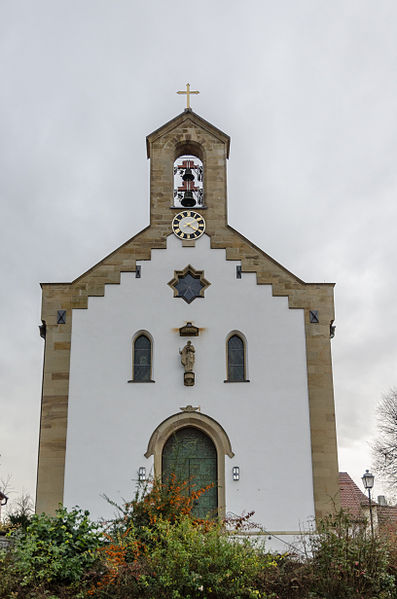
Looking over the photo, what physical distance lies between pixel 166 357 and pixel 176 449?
2425 mm

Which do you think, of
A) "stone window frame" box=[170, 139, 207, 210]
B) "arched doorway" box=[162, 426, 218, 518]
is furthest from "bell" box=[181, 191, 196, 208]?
"arched doorway" box=[162, 426, 218, 518]

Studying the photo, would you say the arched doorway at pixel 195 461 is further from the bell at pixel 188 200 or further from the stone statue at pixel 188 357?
the bell at pixel 188 200

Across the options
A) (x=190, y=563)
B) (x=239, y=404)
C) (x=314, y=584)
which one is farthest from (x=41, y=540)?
(x=239, y=404)

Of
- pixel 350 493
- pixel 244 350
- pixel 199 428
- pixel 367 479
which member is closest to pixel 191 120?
pixel 244 350

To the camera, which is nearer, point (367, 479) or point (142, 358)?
point (142, 358)

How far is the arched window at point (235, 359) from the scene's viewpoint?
803 inches

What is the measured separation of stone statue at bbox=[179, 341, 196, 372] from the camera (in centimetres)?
2008

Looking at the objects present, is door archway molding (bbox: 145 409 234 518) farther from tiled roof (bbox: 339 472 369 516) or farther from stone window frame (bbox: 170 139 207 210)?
tiled roof (bbox: 339 472 369 516)

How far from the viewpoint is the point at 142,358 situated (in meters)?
20.6

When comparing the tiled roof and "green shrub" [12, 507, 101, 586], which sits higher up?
the tiled roof

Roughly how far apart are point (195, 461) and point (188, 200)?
25.3ft

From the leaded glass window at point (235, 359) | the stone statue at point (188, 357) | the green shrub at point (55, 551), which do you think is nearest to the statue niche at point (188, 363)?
the stone statue at point (188, 357)

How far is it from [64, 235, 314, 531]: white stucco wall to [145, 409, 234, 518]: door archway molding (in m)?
0.16

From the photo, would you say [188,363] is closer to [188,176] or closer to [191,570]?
[188,176]
